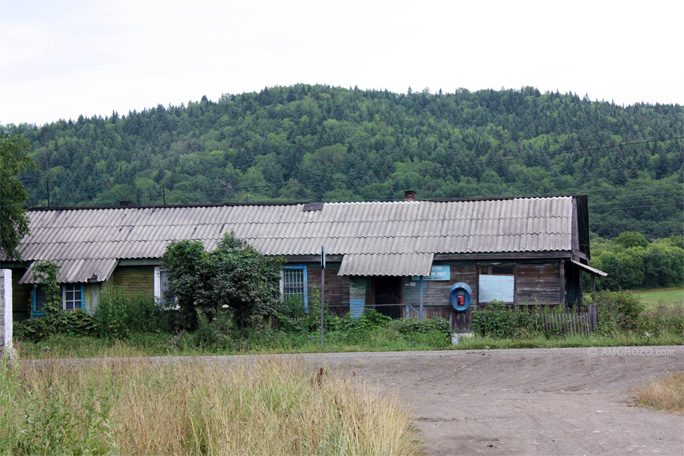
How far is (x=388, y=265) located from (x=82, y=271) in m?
11.0

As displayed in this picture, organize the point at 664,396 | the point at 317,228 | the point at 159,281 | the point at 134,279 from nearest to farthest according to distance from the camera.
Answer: the point at 664,396
the point at 159,281
the point at 134,279
the point at 317,228

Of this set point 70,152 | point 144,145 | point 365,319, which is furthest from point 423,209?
point 144,145

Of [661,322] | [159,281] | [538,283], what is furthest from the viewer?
[159,281]

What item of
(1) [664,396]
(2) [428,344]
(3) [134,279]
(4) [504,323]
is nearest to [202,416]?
(1) [664,396]

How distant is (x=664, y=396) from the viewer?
433 inches

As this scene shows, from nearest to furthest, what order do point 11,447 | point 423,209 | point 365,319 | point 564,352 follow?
point 11,447
point 564,352
point 365,319
point 423,209

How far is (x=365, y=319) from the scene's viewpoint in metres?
22.5

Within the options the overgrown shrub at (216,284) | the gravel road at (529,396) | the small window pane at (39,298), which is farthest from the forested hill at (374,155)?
the gravel road at (529,396)

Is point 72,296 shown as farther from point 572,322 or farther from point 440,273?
point 572,322

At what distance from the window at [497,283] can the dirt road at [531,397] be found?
6.16 metres

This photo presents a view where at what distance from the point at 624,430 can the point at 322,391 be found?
3886 mm

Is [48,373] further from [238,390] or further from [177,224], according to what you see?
[177,224]

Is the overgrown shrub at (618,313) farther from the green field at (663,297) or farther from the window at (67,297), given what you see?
the window at (67,297)

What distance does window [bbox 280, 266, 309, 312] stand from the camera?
84.0 feet
